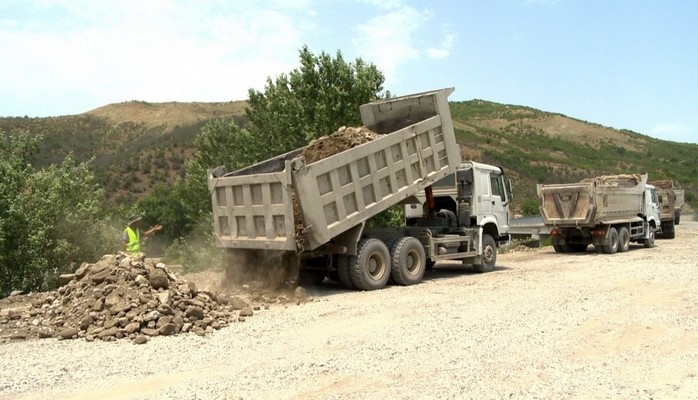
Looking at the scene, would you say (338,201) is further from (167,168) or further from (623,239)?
(167,168)

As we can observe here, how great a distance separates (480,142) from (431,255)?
5497 cm

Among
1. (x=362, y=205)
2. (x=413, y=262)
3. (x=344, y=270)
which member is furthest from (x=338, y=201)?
(x=413, y=262)

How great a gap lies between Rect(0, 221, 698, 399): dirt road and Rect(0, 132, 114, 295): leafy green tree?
4.27m

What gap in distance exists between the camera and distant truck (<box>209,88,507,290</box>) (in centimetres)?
919

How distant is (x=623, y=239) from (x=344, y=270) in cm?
1154

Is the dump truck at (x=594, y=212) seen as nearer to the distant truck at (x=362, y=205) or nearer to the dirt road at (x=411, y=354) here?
the distant truck at (x=362, y=205)

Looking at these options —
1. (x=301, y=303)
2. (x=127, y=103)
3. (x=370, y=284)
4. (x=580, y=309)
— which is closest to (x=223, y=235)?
(x=301, y=303)

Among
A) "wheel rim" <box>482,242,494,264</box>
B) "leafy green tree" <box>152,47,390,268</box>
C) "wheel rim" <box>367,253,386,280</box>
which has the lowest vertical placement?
"wheel rim" <box>482,242,494,264</box>

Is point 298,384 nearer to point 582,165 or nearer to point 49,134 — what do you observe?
point 49,134

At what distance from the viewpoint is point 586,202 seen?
16922mm

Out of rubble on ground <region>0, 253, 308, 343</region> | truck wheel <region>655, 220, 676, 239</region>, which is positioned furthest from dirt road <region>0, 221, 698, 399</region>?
truck wheel <region>655, 220, 676, 239</region>

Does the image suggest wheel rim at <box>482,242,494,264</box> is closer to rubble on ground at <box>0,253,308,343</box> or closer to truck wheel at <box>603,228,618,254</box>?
truck wheel at <box>603,228,618,254</box>

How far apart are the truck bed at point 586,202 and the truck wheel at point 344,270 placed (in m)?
9.43

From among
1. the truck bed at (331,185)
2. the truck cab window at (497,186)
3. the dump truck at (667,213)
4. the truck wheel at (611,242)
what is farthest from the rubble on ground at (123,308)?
the dump truck at (667,213)
